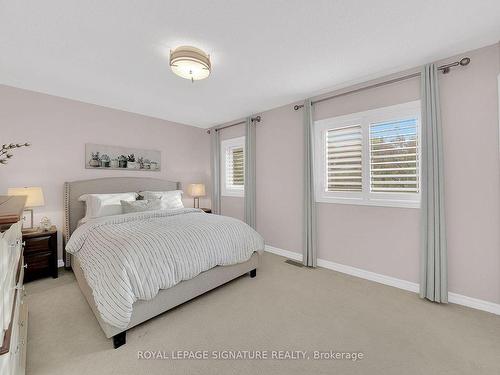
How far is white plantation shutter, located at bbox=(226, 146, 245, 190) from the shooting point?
4.54m

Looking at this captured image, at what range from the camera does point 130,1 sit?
158 cm

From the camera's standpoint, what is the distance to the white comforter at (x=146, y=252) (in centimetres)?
170

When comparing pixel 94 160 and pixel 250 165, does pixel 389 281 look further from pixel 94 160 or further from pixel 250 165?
pixel 94 160

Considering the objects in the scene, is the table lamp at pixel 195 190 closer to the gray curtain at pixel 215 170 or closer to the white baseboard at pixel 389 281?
the gray curtain at pixel 215 170

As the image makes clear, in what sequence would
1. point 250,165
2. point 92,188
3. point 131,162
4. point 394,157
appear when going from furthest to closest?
point 250,165
point 131,162
point 92,188
point 394,157

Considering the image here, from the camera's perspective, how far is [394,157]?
2670 millimetres

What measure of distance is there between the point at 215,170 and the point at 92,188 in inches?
86.3

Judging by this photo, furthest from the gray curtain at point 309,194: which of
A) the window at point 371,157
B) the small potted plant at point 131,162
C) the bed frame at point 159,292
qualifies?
the small potted plant at point 131,162

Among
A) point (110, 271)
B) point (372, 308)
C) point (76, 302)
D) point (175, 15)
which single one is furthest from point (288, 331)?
point (175, 15)

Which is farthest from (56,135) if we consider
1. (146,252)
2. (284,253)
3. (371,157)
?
(371,157)

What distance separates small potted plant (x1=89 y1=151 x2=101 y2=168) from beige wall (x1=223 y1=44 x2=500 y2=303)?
9.88 feet

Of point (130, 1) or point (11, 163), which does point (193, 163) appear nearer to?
point (11, 163)

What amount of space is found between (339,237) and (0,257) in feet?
10.5

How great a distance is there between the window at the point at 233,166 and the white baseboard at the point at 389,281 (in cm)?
142
